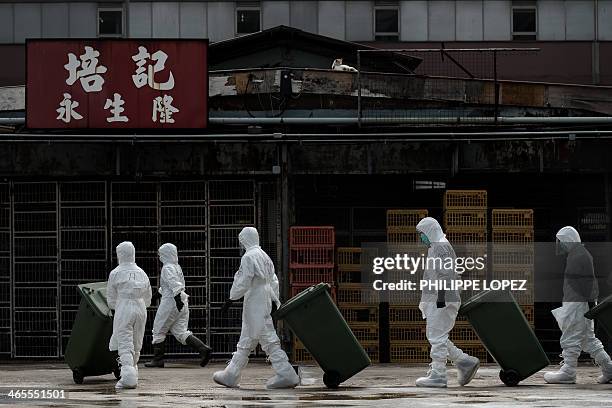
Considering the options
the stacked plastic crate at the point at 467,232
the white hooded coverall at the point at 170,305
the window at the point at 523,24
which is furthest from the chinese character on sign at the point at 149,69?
the window at the point at 523,24

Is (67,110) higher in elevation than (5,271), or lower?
higher

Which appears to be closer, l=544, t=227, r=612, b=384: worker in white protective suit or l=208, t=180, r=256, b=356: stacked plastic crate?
l=544, t=227, r=612, b=384: worker in white protective suit

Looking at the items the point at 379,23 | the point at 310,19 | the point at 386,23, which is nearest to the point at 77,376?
the point at 310,19

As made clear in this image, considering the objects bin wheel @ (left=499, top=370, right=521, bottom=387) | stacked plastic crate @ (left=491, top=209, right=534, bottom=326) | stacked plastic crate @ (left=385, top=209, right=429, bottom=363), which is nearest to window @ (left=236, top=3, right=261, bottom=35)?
stacked plastic crate @ (left=385, top=209, right=429, bottom=363)

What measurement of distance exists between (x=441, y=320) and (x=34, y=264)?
8309mm

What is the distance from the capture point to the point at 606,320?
642 inches

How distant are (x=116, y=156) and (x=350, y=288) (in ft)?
13.8

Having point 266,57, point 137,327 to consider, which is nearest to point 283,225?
point 137,327

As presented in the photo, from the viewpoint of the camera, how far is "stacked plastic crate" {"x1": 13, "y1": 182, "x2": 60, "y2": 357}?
2202 centimetres

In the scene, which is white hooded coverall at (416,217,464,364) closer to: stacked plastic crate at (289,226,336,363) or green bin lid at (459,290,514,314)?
green bin lid at (459,290,514,314)

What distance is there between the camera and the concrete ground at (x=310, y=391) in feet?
→ 45.4

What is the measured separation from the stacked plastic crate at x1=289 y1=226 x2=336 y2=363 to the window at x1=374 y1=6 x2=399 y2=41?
25.3 metres

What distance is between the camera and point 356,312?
21.9 metres

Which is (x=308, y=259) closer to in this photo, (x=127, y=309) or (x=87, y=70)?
(x=87, y=70)
